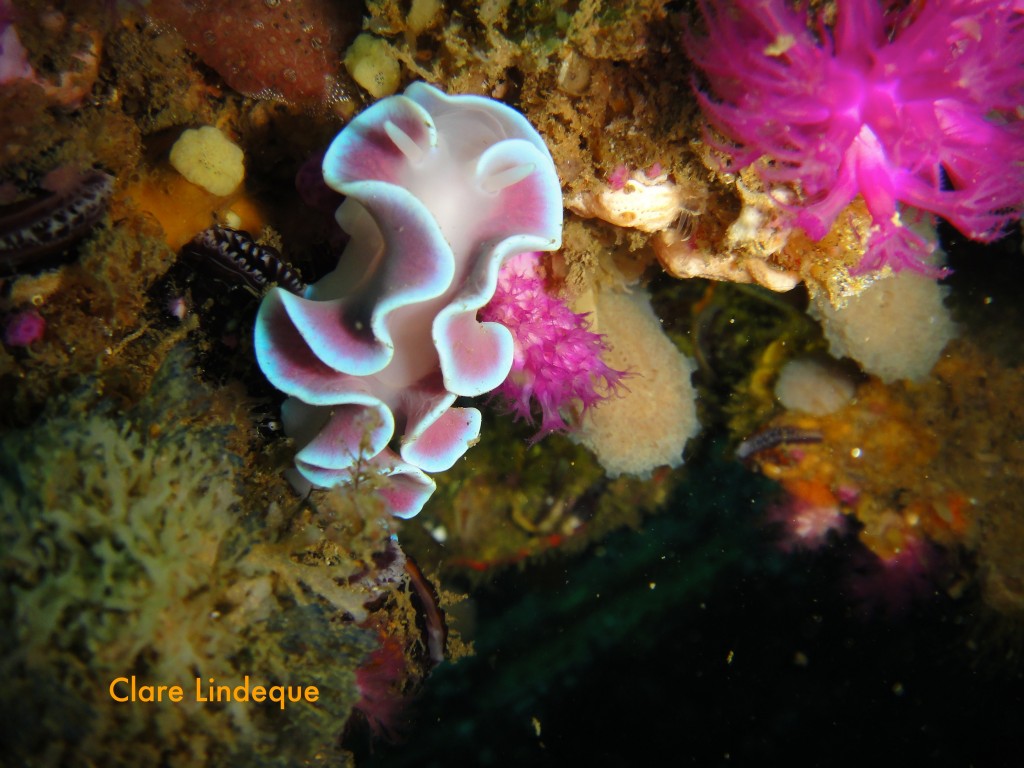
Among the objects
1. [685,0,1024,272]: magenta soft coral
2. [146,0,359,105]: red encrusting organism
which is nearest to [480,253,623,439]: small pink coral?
[685,0,1024,272]: magenta soft coral

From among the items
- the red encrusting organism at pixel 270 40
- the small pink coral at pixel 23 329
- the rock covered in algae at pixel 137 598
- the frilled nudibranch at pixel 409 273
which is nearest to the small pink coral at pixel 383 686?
the rock covered in algae at pixel 137 598

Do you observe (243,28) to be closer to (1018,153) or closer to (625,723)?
(1018,153)

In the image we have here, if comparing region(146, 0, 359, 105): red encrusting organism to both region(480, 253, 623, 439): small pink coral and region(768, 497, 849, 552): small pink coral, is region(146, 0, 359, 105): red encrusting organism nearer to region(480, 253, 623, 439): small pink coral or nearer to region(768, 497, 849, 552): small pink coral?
region(480, 253, 623, 439): small pink coral

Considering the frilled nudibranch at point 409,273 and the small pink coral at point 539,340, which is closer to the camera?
the frilled nudibranch at point 409,273

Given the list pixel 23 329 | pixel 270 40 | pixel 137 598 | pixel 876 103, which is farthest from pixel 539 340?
pixel 23 329

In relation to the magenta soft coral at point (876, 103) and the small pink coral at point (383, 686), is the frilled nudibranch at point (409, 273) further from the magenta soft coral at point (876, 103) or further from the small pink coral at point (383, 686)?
the small pink coral at point (383, 686)

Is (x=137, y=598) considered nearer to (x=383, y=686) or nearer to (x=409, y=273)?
(x=409, y=273)
